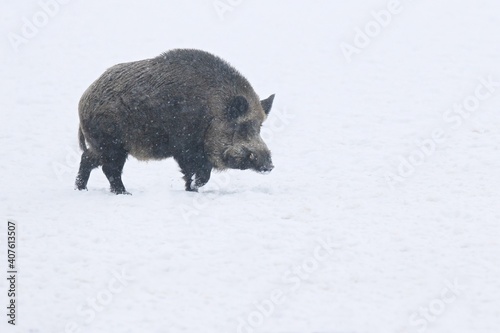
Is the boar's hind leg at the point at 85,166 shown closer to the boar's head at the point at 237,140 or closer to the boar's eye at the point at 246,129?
the boar's head at the point at 237,140

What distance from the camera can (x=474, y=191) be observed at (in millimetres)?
10648

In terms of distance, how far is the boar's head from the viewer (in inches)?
420

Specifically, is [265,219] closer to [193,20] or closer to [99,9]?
[193,20]

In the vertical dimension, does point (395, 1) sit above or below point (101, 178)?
above

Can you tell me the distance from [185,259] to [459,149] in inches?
292

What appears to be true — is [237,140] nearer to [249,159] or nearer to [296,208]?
[249,159]

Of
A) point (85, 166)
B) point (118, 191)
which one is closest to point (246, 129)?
point (118, 191)

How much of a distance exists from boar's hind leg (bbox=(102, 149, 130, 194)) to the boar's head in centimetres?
124

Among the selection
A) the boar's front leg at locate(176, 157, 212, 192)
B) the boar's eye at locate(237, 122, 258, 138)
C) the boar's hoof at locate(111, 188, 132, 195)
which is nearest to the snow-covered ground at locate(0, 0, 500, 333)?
the boar's hoof at locate(111, 188, 132, 195)

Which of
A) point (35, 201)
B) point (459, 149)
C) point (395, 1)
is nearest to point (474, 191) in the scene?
point (459, 149)

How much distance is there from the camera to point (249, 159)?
10703mm

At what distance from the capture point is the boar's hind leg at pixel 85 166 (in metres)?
11.1

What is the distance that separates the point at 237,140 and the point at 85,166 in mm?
2298

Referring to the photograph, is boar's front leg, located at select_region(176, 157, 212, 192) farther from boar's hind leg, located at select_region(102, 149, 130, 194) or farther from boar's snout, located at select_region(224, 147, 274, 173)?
boar's hind leg, located at select_region(102, 149, 130, 194)
